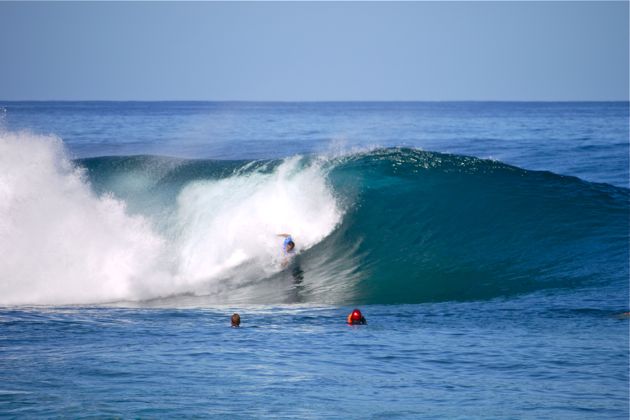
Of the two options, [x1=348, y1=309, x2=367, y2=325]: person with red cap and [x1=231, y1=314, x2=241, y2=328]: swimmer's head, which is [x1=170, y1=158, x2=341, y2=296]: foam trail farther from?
[x1=348, y1=309, x2=367, y2=325]: person with red cap

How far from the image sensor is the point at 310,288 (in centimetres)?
1623

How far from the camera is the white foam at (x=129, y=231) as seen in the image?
16.2m

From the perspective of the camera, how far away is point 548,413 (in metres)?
8.87

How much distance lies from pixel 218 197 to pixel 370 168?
3.87 metres

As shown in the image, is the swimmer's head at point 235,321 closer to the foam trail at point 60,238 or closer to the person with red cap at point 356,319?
the person with red cap at point 356,319

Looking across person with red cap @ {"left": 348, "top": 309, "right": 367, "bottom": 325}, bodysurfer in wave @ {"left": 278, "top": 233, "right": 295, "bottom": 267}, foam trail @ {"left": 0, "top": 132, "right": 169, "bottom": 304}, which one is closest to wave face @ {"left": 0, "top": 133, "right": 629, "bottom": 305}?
foam trail @ {"left": 0, "top": 132, "right": 169, "bottom": 304}

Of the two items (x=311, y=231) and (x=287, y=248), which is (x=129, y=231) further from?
(x=311, y=231)

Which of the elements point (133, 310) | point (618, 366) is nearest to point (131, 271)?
point (133, 310)

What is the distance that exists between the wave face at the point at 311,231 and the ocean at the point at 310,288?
0.18ft

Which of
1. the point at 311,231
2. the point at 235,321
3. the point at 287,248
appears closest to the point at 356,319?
the point at 235,321

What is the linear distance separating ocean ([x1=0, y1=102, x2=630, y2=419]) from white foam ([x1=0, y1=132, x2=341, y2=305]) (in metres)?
0.05

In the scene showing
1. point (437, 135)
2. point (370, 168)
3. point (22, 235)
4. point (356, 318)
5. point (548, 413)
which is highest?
point (437, 135)

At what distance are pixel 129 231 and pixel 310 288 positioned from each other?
13.8ft

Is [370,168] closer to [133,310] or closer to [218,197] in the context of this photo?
[218,197]
